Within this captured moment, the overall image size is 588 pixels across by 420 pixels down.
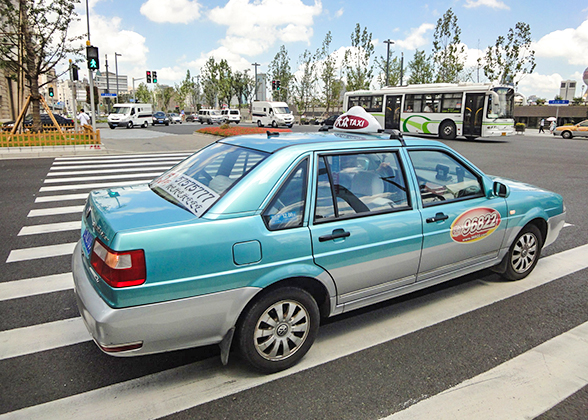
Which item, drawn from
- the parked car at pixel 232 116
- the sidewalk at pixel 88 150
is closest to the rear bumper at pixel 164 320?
the sidewalk at pixel 88 150

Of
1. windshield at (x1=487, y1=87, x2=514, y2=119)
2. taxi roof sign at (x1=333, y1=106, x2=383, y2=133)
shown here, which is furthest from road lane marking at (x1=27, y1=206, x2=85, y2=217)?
windshield at (x1=487, y1=87, x2=514, y2=119)

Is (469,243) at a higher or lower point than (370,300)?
higher

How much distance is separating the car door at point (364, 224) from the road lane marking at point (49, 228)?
16.8 feet

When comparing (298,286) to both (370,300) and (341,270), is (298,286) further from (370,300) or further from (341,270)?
(370,300)

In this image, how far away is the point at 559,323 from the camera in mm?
3947

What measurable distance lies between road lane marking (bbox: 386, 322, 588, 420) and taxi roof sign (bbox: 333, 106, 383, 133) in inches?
93.5

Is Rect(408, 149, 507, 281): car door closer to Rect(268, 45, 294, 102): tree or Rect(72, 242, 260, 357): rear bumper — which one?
Rect(72, 242, 260, 357): rear bumper

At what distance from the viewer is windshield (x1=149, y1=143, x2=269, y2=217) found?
3.19 m

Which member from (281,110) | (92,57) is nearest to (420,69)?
(281,110)

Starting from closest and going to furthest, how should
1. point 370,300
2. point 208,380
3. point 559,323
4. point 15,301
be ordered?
point 208,380 → point 370,300 → point 559,323 → point 15,301

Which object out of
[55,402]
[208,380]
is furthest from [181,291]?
[55,402]

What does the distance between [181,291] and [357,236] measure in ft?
4.54

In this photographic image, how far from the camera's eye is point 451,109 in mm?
25172

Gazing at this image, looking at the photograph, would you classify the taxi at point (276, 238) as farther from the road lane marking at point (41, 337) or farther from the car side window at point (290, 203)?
the road lane marking at point (41, 337)
